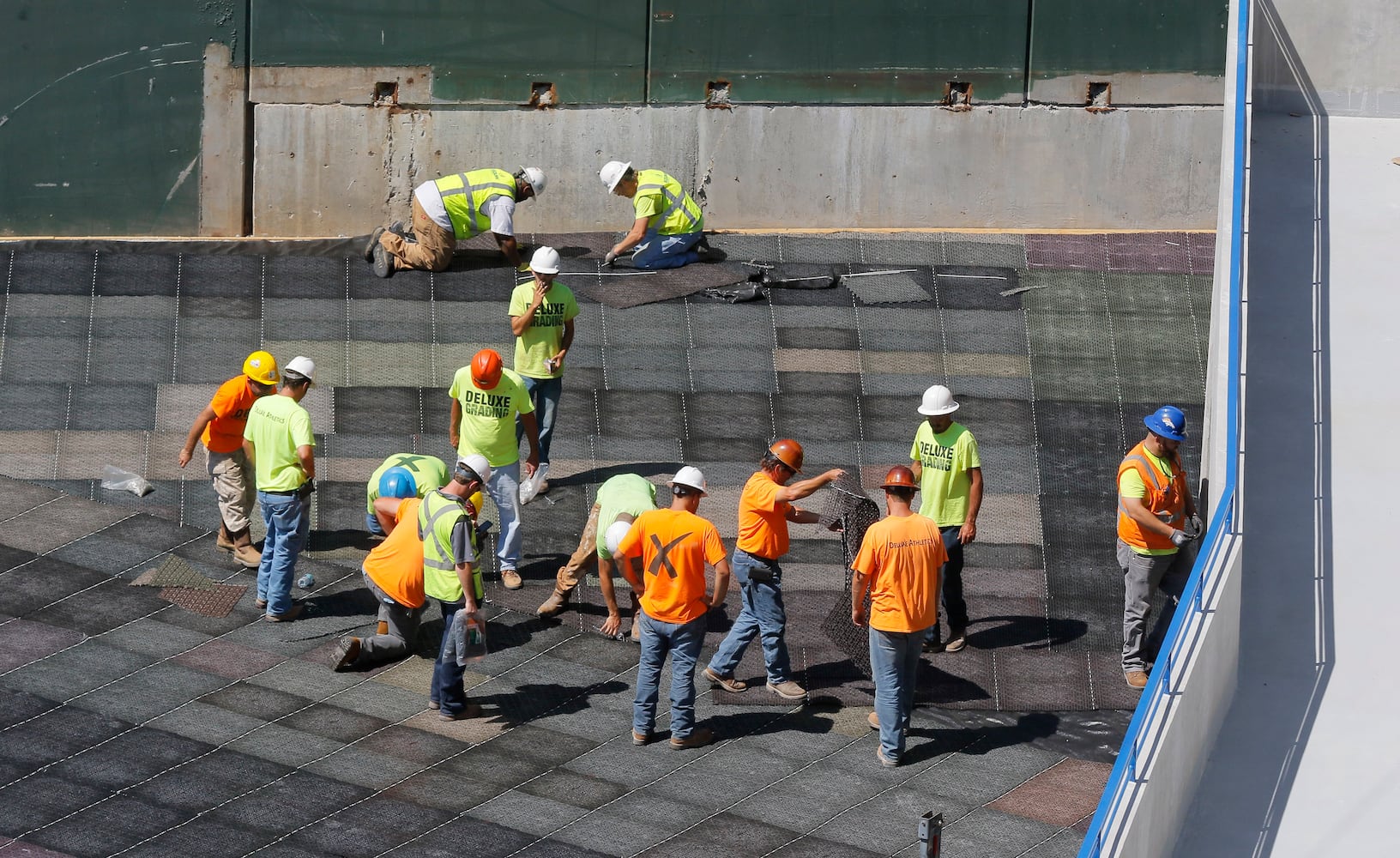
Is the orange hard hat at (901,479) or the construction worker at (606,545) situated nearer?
the orange hard hat at (901,479)

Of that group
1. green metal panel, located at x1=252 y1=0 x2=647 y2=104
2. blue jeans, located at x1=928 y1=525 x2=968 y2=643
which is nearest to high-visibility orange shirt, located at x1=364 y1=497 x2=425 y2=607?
blue jeans, located at x1=928 y1=525 x2=968 y2=643

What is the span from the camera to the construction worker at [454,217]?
12.9m

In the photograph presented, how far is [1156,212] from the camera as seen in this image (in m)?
15.0

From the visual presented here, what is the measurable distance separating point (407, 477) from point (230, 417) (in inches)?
59.3

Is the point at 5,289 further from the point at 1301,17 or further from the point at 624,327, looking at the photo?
the point at 1301,17

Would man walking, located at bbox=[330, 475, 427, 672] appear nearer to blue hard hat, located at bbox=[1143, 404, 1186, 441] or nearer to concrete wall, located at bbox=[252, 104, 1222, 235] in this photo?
blue hard hat, located at bbox=[1143, 404, 1186, 441]

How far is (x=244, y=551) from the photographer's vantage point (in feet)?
33.9

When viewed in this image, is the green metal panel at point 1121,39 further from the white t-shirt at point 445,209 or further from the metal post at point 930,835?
the metal post at point 930,835

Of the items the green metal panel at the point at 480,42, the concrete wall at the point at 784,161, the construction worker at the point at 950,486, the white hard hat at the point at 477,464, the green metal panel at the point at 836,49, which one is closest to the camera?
the white hard hat at the point at 477,464

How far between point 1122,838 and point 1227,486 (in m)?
2.30

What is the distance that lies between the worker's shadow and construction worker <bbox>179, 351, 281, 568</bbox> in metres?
4.31

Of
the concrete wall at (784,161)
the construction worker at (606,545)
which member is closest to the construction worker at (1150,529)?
the construction worker at (606,545)

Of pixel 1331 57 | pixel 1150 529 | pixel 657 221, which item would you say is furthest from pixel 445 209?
pixel 1331 57

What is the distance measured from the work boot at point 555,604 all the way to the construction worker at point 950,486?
2.16m
